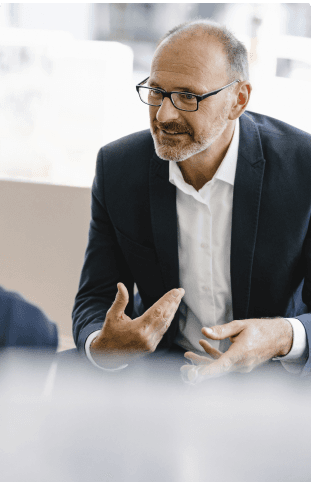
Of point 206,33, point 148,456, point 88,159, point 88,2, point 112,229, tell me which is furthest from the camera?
point 88,159

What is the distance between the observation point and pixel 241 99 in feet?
3.52

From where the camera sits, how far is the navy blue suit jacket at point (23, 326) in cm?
57

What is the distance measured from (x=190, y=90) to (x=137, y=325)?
539 mm

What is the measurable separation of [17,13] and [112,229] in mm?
1074

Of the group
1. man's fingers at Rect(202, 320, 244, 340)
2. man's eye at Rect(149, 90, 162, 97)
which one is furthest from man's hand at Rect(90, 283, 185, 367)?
man's eye at Rect(149, 90, 162, 97)

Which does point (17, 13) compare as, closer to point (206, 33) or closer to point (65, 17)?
point (65, 17)

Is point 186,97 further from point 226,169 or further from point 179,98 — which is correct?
point 226,169

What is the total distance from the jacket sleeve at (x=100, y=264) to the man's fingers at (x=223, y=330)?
0.41 m

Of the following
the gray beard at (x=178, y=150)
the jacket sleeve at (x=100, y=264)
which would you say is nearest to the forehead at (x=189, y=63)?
the gray beard at (x=178, y=150)

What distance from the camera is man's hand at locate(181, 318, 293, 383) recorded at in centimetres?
68

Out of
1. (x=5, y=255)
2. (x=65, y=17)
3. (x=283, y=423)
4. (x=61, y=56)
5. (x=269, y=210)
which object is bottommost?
(x=5, y=255)

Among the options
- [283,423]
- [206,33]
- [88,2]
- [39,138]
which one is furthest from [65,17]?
[283,423]

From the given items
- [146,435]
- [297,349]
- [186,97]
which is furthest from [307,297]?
[146,435]

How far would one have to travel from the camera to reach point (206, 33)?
100 cm
